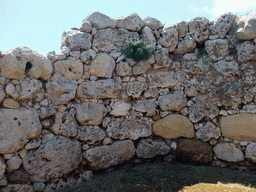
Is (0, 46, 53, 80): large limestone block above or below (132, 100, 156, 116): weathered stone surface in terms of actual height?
above

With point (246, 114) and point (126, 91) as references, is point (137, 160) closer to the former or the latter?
point (126, 91)

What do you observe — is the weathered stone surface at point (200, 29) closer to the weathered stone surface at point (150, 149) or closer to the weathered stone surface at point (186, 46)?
the weathered stone surface at point (186, 46)

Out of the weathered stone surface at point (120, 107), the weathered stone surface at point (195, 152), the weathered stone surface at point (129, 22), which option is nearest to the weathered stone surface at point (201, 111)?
the weathered stone surface at point (195, 152)

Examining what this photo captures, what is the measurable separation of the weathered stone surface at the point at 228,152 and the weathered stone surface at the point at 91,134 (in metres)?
3.13

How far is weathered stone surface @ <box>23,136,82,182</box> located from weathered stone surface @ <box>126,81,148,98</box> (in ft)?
6.50

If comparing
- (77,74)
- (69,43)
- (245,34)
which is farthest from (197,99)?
(69,43)

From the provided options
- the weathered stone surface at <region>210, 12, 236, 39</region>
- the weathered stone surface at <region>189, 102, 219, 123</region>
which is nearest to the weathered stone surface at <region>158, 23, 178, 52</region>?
the weathered stone surface at <region>210, 12, 236, 39</region>

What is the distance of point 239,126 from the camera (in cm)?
538

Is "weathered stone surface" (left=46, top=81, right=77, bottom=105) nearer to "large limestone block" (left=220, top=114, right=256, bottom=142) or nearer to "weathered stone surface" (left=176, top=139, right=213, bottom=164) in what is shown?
"weathered stone surface" (left=176, top=139, right=213, bottom=164)

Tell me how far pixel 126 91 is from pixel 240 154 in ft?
11.3

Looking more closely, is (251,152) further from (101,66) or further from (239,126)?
(101,66)

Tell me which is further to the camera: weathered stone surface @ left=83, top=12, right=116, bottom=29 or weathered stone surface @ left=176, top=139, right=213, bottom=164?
weathered stone surface @ left=83, top=12, right=116, bottom=29

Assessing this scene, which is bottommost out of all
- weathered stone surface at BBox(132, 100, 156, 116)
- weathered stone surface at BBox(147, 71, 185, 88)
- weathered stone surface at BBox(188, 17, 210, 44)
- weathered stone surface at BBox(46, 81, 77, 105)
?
weathered stone surface at BBox(132, 100, 156, 116)

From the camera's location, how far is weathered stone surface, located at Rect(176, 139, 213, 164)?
18.1 ft
